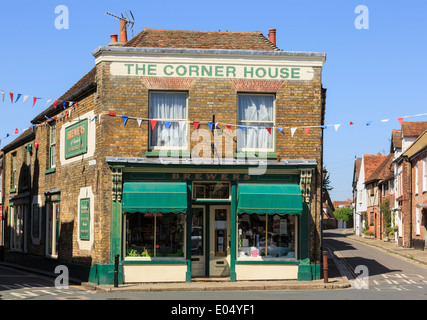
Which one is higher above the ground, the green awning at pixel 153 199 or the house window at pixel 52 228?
the green awning at pixel 153 199

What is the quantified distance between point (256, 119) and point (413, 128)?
89.1 feet

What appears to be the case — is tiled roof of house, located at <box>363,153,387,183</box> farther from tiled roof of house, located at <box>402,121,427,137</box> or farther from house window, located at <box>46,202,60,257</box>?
house window, located at <box>46,202,60,257</box>

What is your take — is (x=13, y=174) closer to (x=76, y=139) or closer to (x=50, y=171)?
(x=50, y=171)

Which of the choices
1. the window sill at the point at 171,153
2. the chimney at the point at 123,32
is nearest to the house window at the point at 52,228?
the window sill at the point at 171,153

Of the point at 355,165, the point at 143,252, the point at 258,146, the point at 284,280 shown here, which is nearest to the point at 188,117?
the point at 258,146

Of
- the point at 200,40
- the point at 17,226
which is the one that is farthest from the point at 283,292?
the point at 17,226

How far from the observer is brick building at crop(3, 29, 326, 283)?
2016 centimetres

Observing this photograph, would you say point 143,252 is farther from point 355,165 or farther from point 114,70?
point 355,165

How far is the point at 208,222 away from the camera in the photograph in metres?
20.9

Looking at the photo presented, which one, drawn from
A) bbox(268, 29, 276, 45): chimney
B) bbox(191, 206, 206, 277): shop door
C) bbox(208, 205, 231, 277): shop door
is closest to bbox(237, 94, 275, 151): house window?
bbox(208, 205, 231, 277): shop door

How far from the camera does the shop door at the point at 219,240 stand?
68.2 ft

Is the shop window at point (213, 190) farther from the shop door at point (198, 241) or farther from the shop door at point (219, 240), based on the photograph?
the shop door at point (198, 241)

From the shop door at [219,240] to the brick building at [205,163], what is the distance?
33 mm

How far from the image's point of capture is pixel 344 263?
92.4 feet
